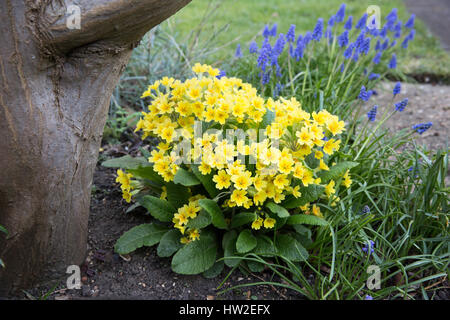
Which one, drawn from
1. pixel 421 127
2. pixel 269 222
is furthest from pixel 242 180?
pixel 421 127

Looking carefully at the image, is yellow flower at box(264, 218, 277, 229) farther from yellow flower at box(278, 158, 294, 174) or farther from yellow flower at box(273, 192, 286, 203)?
yellow flower at box(278, 158, 294, 174)

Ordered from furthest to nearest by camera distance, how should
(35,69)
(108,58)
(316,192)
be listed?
(316,192) < (108,58) < (35,69)

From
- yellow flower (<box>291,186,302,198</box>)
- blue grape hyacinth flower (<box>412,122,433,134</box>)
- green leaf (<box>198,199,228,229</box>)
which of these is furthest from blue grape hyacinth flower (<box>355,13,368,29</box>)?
green leaf (<box>198,199,228,229</box>)

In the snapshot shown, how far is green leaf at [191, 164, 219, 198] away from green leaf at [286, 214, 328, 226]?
37cm

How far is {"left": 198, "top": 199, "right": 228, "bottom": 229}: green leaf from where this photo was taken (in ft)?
5.83

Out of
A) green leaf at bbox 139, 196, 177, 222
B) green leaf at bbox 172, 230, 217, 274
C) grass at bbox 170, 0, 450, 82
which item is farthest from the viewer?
grass at bbox 170, 0, 450, 82

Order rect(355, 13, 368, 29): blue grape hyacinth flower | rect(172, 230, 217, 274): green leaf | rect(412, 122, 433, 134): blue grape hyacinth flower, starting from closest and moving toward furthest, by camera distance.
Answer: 1. rect(172, 230, 217, 274): green leaf
2. rect(412, 122, 433, 134): blue grape hyacinth flower
3. rect(355, 13, 368, 29): blue grape hyacinth flower

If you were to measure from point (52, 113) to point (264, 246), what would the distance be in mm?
1069

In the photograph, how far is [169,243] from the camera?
1.95 meters

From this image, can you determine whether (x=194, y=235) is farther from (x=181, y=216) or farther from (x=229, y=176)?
(x=229, y=176)
